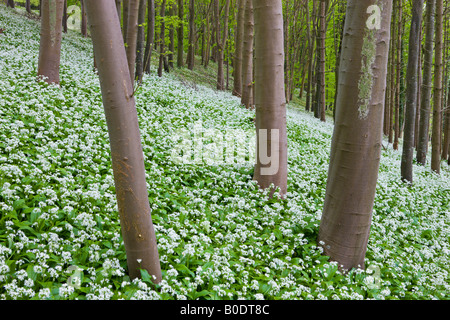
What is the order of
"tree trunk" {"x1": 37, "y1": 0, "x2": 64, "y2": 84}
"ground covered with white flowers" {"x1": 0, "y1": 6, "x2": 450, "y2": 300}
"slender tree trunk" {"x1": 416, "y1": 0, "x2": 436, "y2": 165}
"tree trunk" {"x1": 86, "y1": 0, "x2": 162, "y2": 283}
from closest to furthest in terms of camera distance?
1. "tree trunk" {"x1": 86, "y1": 0, "x2": 162, "y2": 283}
2. "ground covered with white flowers" {"x1": 0, "y1": 6, "x2": 450, "y2": 300}
3. "tree trunk" {"x1": 37, "y1": 0, "x2": 64, "y2": 84}
4. "slender tree trunk" {"x1": 416, "y1": 0, "x2": 436, "y2": 165}

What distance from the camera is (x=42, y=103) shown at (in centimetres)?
764

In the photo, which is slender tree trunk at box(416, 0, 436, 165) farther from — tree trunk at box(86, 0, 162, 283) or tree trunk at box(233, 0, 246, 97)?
tree trunk at box(86, 0, 162, 283)

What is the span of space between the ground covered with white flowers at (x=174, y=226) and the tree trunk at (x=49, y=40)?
58 centimetres

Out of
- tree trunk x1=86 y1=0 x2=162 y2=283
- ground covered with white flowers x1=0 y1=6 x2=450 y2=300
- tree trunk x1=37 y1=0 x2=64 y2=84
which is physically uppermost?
tree trunk x1=37 y1=0 x2=64 y2=84

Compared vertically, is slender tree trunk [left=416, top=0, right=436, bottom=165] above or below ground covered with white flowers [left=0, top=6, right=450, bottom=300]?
above

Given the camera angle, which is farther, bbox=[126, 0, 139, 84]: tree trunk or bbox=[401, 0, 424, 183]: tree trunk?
bbox=[126, 0, 139, 84]: tree trunk

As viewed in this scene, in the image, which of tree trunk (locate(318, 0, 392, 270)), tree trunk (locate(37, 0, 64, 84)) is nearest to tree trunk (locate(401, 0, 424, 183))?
tree trunk (locate(318, 0, 392, 270))

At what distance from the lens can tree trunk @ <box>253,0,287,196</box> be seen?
5773 mm

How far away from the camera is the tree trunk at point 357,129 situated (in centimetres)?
421

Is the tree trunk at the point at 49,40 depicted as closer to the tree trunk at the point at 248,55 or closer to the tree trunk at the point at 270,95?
the tree trunk at the point at 248,55

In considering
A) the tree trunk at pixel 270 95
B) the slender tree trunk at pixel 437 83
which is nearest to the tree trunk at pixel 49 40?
the tree trunk at pixel 270 95

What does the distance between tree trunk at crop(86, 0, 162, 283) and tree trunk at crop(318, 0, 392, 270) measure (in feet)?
8.48

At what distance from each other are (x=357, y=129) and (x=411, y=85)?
721 centimetres

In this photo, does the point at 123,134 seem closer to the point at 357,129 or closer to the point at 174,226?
the point at 174,226
